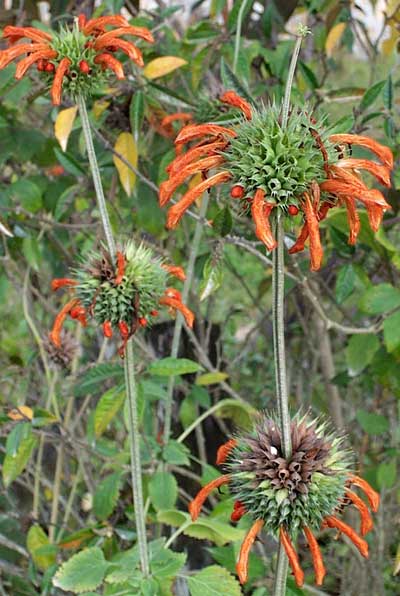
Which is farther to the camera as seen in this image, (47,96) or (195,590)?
(47,96)

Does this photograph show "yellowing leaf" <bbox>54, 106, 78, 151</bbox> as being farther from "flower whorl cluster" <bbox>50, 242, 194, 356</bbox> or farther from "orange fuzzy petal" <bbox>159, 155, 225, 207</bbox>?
"orange fuzzy petal" <bbox>159, 155, 225, 207</bbox>

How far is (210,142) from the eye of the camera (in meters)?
0.75

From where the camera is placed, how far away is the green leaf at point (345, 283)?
1276mm

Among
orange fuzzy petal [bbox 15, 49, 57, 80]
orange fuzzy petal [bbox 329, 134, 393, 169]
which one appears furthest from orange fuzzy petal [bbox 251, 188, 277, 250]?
orange fuzzy petal [bbox 15, 49, 57, 80]

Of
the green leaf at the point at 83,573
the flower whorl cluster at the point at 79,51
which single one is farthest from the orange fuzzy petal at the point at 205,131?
the green leaf at the point at 83,573

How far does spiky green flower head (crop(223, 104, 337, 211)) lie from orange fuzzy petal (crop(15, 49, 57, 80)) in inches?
11.4

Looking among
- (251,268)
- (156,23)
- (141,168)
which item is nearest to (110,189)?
(141,168)

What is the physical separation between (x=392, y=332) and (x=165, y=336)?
657 millimetres

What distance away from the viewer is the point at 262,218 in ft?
2.07

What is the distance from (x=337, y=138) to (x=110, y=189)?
93 centimetres

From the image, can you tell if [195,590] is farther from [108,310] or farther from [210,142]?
[210,142]

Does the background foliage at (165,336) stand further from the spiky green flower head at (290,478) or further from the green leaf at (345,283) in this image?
the spiky green flower head at (290,478)

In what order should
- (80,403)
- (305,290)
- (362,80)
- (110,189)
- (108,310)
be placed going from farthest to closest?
→ 1. (362,80)
2. (80,403)
3. (110,189)
4. (305,290)
5. (108,310)

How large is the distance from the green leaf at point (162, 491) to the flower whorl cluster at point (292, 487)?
16.2 inches
